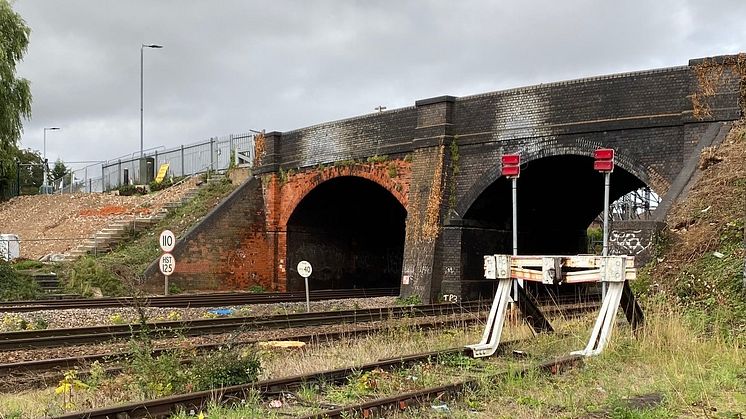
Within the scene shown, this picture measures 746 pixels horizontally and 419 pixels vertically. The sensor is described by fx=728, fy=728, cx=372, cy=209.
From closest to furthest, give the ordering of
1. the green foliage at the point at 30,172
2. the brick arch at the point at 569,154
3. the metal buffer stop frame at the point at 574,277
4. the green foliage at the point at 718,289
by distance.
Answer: the metal buffer stop frame at the point at 574,277
the green foliage at the point at 718,289
the brick arch at the point at 569,154
the green foliage at the point at 30,172

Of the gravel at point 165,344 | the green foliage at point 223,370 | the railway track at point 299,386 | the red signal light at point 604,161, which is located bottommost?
the gravel at point 165,344

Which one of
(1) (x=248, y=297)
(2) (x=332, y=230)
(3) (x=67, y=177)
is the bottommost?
(1) (x=248, y=297)

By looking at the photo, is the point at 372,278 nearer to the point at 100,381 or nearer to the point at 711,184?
the point at 711,184

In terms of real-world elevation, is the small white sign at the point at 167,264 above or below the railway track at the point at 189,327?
above

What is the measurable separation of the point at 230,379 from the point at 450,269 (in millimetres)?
12955

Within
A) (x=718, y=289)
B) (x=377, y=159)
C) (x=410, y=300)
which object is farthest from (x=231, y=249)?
(x=718, y=289)

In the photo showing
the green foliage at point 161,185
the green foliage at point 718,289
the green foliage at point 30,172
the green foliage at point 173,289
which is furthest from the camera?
the green foliage at point 30,172

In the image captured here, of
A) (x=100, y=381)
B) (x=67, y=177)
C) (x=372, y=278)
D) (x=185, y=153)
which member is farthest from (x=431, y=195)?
(x=67, y=177)

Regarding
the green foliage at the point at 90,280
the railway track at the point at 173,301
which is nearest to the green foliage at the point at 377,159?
the railway track at the point at 173,301

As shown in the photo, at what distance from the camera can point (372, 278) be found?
93.4 ft

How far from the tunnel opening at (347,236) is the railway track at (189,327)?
8856 mm

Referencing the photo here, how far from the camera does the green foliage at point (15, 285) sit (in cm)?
1970

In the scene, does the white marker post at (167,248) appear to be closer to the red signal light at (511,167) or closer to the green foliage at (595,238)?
the red signal light at (511,167)

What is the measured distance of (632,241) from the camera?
12.2 meters
